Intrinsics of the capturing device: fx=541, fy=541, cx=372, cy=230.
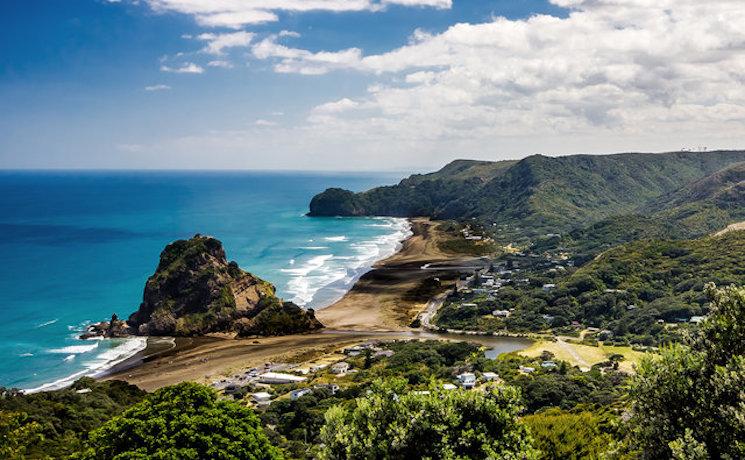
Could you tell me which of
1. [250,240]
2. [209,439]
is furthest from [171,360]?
[250,240]

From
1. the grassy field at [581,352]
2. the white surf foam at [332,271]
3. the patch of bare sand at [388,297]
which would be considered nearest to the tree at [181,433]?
the grassy field at [581,352]

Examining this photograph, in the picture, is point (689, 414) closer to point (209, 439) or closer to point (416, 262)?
point (209, 439)

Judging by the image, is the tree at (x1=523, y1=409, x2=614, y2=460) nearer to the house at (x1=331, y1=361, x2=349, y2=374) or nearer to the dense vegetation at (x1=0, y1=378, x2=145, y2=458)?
the dense vegetation at (x1=0, y1=378, x2=145, y2=458)

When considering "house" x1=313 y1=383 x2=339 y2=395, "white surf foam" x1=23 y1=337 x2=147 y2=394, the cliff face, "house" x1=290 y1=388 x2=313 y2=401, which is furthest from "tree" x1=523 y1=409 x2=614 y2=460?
the cliff face

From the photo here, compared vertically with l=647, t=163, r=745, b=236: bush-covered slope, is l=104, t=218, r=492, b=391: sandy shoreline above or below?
below

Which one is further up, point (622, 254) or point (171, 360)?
point (622, 254)

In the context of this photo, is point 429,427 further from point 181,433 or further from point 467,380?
point 467,380
